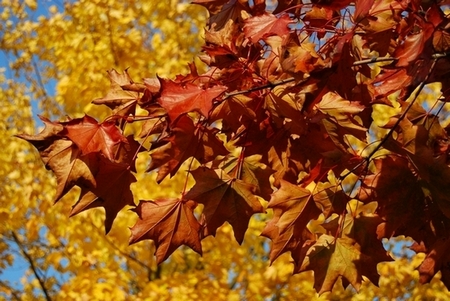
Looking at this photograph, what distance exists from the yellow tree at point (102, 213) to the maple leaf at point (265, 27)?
2408 millimetres

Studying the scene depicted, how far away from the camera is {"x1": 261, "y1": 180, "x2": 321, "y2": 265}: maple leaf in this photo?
1401 millimetres

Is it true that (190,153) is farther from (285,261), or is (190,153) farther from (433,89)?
(433,89)

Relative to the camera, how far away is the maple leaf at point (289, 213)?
55.2 inches

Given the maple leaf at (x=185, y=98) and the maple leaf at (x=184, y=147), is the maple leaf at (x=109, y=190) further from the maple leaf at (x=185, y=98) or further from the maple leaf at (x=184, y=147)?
the maple leaf at (x=185, y=98)

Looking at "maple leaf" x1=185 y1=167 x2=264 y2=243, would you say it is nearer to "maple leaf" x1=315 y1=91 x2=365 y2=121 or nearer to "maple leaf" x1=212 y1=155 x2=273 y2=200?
"maple leaf" x1=212 y1=155 x2=273 y2=200

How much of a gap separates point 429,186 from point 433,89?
15.1ft

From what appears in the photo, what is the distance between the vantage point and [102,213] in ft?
14.0

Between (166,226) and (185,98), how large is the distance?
1.13ft

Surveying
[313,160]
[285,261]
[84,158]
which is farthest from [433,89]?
[84,158]

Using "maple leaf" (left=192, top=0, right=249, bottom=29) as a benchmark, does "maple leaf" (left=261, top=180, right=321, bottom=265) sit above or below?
below

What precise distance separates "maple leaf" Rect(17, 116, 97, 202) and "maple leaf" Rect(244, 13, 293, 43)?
485 mm

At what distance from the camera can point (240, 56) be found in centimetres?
156

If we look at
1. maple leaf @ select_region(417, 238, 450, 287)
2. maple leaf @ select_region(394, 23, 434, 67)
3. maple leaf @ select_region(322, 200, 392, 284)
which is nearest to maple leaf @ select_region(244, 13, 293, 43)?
maple leaf @ select_region(394, 23, 434, 67)

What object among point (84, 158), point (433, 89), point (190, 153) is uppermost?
point (84, 158)
